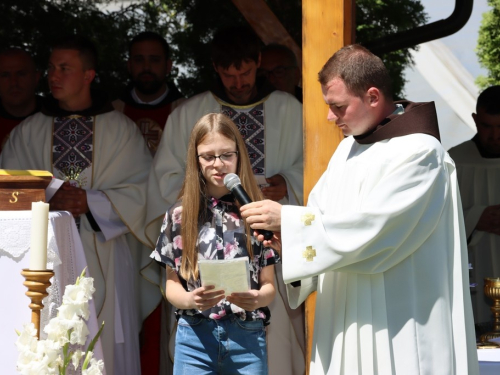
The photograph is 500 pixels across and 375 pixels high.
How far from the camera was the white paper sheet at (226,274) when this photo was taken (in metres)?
4.09

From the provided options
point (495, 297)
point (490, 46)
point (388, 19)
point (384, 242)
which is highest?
point (490, 46)

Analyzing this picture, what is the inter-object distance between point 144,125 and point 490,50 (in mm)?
5983

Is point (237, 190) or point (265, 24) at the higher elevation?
point (265, 24)

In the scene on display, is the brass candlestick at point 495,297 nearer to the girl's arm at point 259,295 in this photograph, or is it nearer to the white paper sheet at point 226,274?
the girl's arm at point 259,295

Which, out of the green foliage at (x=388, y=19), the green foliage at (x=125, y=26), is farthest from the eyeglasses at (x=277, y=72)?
the green foliage at (x=388, y=19)

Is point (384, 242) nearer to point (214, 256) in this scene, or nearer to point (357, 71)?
point (357, 71)

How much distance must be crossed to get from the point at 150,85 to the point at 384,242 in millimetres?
3832

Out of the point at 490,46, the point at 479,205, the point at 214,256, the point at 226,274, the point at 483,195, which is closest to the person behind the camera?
the point at 226,274

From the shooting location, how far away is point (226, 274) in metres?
4.13

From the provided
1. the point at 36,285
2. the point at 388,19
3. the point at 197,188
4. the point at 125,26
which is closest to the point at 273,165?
the point at 197,188

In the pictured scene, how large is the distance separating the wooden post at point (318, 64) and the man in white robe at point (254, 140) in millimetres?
1007

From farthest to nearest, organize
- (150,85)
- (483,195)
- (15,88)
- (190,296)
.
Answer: (483,195), (150,85), (15,88), (190,296)

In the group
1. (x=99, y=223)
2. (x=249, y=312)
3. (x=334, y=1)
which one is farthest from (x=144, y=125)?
(x=249, y=312)

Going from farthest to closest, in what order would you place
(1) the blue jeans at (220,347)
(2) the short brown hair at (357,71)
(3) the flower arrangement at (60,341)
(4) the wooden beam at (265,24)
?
(4) the wooden beam at (265,24), (1) the blue jeans at (220,347), (2) the short brown hair at (357,71), (3) the flower arrangement at (60,341)
